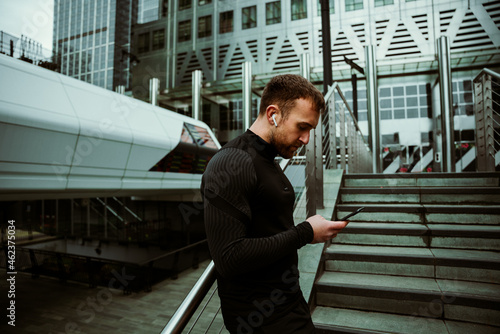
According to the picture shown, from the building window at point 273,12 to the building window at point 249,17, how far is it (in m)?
0.90

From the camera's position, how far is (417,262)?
2793mm

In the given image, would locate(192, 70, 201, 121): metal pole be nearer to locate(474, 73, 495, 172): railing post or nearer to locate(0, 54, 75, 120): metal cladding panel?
locate(0, 54, 75, 120): metal cladding panel

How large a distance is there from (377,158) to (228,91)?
1077 centimetres

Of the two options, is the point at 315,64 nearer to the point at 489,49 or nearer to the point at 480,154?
the point at 489,49

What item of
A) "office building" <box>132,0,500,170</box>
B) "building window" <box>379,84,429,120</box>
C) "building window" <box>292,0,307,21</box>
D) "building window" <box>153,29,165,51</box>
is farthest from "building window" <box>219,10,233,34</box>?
"building window" <box>379,84,429,120</box>

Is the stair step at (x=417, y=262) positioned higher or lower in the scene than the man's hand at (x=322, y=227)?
lower

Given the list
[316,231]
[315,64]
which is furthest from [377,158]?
[316,231]

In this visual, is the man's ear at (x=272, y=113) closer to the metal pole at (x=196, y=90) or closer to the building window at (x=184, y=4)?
the metal pole at (x=196, y=90)

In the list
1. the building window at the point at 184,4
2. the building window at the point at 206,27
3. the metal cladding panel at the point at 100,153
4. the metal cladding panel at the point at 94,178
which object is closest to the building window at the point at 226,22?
the building window at the point at 206,27

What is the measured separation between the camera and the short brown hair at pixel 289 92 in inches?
44.1

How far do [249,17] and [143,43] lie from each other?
8806mm

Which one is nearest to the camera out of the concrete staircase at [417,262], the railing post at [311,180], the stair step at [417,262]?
the concrete staircase at [417,262]

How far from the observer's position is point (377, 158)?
53.0 ft

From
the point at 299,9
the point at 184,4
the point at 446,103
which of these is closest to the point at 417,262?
the point at 446,103
